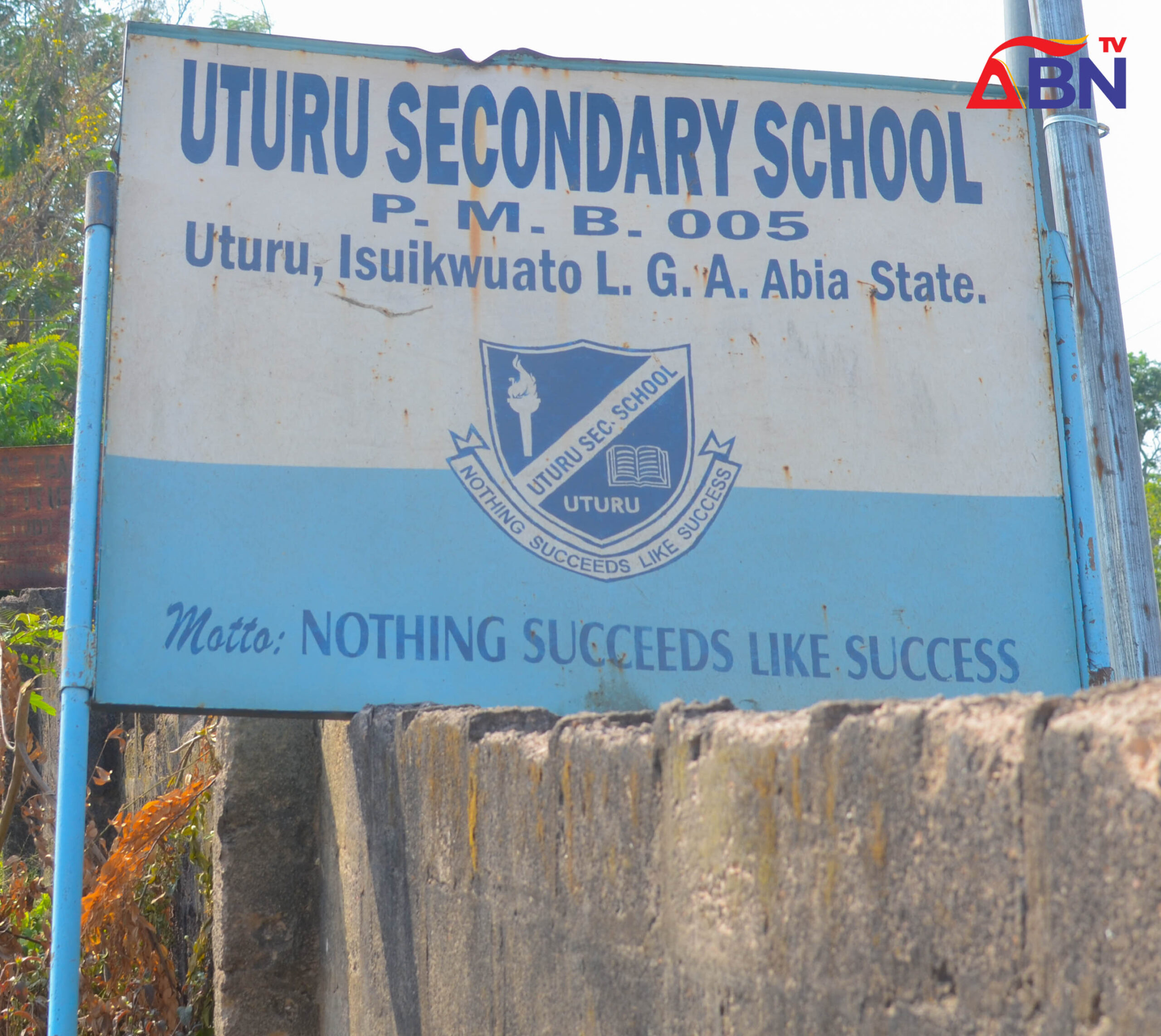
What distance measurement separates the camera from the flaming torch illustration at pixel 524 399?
2.58 m

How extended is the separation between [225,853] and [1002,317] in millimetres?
2349

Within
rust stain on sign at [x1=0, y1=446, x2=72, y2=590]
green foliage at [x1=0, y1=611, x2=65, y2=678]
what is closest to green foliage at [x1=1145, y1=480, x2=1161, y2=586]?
rust stain on sign at [x1=0, y1=446, x2=72, y2=590]

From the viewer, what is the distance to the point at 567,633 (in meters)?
2.50

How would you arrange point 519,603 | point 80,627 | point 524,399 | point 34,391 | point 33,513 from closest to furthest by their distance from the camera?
point 80,627
point 519,603
point 524,399
point 33,513
point 34,391

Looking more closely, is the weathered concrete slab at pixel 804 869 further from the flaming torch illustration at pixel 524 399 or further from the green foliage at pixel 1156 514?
the green foliage at pixel 1156 514

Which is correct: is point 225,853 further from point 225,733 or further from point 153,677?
point 153,677

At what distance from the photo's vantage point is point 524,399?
261 cm

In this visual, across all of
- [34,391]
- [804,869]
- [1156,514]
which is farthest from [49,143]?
[804,869]

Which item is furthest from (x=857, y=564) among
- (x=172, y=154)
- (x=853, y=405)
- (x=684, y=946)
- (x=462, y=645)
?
(x=172, y=154)

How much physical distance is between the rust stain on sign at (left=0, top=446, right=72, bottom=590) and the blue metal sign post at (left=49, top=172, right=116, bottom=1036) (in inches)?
227

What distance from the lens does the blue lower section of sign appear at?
2.40 metres

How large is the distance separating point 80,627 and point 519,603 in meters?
0.83

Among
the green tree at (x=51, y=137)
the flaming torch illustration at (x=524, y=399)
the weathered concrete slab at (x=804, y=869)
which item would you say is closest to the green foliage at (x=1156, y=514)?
the green tree at (x=51, y=137)

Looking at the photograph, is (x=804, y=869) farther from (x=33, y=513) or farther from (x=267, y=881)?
(x=33, y=513)
